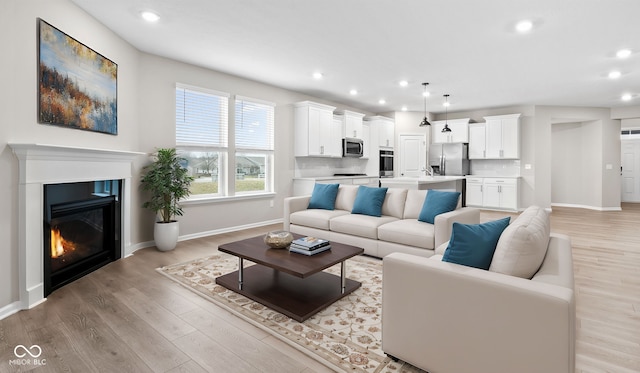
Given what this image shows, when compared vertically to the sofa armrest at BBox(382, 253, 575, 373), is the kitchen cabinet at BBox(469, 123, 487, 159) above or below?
above

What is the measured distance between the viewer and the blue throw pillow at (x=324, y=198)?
4.60 metres

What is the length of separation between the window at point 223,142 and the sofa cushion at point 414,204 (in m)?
2.91

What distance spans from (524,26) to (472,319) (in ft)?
11.0

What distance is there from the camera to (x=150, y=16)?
3.25 metres

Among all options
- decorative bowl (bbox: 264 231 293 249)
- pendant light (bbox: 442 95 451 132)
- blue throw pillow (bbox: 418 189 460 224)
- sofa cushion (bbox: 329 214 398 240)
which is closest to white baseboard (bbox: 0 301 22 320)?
decorative bowl (bbox: 264 231 293 249)

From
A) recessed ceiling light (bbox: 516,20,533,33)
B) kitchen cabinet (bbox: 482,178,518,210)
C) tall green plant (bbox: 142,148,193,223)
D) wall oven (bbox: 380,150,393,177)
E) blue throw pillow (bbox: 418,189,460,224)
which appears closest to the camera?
recessed ceiling light (bbox: 516,20,533,33)

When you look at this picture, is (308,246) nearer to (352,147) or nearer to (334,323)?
(334,323)

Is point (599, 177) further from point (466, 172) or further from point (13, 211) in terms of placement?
point (13, 211)

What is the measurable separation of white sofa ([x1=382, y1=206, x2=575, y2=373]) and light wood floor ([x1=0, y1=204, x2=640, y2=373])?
56 cm

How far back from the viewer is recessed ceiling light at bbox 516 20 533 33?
3.31 metres

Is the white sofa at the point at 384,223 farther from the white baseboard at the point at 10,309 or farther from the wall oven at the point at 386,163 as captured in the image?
the wall oven at the point at 386,163

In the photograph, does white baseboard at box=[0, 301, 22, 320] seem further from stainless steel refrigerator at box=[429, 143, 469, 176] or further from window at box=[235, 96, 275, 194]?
stainless steel refrigerator at box=[429, 143, 469, 176]

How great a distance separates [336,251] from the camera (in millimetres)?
2785

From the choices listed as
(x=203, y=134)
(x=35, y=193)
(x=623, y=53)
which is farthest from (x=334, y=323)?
(x=623, y=53)
